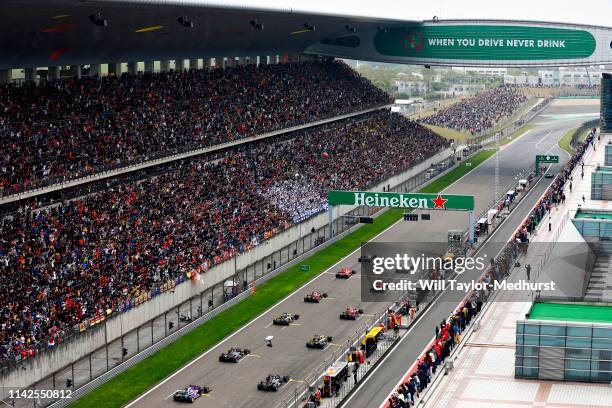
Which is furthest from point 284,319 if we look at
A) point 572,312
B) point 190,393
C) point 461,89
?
point 461,89

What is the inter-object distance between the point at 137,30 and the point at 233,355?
25778 mm

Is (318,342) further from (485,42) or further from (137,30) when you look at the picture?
(485,42)

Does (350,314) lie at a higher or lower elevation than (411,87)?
lower

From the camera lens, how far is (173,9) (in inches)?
2672

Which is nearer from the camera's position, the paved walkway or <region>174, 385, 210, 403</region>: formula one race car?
the paved walkway

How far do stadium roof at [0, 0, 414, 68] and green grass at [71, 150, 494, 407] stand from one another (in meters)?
17.9

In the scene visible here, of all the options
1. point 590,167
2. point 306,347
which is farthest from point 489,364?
point 590,167

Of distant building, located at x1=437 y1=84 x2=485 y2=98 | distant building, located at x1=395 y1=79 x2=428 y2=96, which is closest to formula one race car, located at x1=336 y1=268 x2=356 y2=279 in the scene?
distant building, located at x1=437 y1=84 x2=485 y2=98

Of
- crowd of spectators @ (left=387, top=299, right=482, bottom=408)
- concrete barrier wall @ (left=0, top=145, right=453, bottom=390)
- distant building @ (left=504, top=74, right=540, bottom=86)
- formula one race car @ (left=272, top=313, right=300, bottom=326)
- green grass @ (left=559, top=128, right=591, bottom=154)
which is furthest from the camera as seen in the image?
distant building @ (left=504, top=74, right=540, bottom=86)

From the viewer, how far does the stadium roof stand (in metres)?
60.2

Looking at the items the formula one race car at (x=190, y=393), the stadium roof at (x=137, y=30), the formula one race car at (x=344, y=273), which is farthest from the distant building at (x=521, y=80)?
the formula one race car at (x=190, y=393)

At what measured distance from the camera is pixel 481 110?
150000 millimetres

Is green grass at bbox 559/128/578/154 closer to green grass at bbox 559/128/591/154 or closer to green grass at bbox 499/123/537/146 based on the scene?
green grass at bbox 559/128/591/154

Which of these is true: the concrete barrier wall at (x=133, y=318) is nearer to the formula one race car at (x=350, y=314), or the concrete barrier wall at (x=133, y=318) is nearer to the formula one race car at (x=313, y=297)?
the formula one race car at (x=313, y=297)
